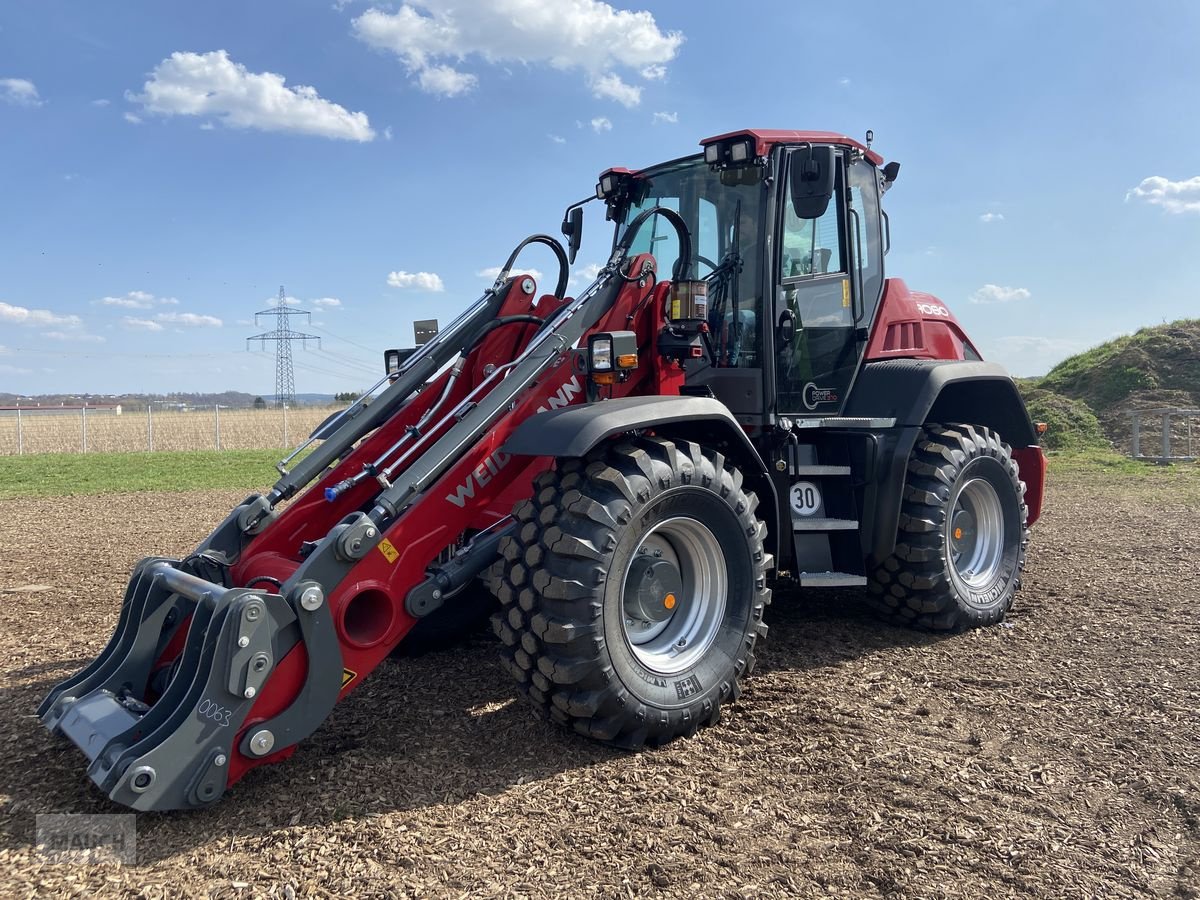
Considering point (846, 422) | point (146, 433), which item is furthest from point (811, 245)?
point (146, 433)

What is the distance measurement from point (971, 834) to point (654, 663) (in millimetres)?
1468

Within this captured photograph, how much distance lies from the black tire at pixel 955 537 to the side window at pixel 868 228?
961 millimetres

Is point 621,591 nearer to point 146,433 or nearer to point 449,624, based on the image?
point 449,624

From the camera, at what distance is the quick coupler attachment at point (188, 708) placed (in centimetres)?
303

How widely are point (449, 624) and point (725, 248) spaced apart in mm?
2771

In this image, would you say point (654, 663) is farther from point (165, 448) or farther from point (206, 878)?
point (165, 448)

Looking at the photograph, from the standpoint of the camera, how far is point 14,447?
26.5m

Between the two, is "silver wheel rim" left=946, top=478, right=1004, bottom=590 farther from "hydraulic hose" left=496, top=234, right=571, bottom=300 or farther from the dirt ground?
"hydraulic hose" left=496, top=234, right=571, bottom=300

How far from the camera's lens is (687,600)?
4305mm

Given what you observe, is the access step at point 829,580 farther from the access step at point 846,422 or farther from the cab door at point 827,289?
the cab door at point 827,289

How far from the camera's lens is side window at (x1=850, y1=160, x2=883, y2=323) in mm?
5719

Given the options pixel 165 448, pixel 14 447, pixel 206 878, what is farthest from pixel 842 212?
pixel 14 447

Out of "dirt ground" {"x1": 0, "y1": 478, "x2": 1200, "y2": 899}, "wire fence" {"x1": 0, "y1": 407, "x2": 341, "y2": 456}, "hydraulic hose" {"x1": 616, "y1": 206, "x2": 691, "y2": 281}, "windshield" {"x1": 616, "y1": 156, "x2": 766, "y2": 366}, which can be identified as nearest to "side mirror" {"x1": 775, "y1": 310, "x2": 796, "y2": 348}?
"windshield" {"x1": 616, "y1": 156, "x2": 766, "y2": 366}

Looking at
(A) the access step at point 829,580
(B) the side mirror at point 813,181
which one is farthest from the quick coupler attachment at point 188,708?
(B) the side mirror at point 813,181
